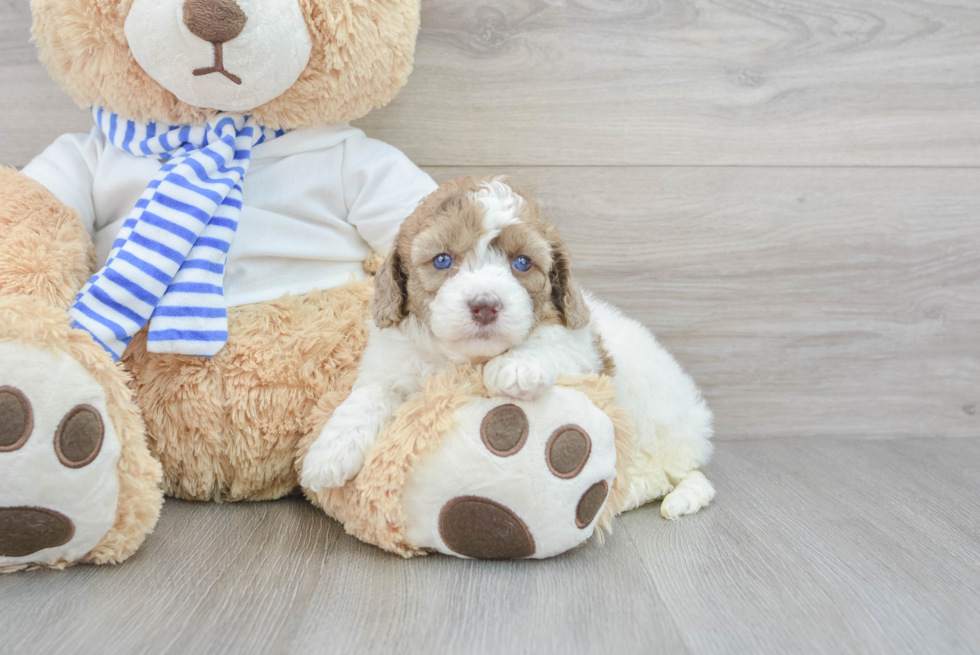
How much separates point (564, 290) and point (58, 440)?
0.70 m

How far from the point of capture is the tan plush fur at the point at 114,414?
3.03 ft

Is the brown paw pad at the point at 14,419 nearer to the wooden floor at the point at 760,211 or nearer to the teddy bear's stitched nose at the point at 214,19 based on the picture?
the wooden floor at the point at 760,211

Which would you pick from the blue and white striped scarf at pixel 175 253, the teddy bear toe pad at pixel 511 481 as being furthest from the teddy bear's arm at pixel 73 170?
the teddy bear toe pad at pixel 511 481

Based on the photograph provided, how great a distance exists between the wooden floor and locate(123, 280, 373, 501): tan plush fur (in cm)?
7

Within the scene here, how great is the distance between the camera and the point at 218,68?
3.58 ft

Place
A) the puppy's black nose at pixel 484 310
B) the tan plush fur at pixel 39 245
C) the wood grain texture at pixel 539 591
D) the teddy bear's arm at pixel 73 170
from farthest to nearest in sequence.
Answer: the teddy bear's arm at pixel 73 170, the tan plush fur at pixel 39 245, the puppy's black nose at pixel 484 310, the wood grain texture at pixel 539 591

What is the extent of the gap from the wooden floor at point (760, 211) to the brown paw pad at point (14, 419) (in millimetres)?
300

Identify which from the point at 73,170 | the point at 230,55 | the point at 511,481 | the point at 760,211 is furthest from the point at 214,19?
the point at 760,211

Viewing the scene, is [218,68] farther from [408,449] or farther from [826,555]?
[826,555]

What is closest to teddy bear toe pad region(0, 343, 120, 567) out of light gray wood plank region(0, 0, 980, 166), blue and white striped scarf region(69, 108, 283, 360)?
blue and white striped scarf region(69, 108, 283, 360)

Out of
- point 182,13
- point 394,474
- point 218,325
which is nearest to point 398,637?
point 394,474

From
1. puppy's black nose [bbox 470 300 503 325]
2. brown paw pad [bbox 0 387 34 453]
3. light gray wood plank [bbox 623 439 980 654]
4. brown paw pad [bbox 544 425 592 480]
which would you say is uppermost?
puppy's black nose [bbox 470 300 503 325]

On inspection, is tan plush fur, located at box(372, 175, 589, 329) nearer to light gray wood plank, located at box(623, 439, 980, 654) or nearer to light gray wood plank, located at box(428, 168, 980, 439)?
light gray wood plank, located at box(623, 439, 980, 654)

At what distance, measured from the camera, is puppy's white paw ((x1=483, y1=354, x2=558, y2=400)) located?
0.98 metres
